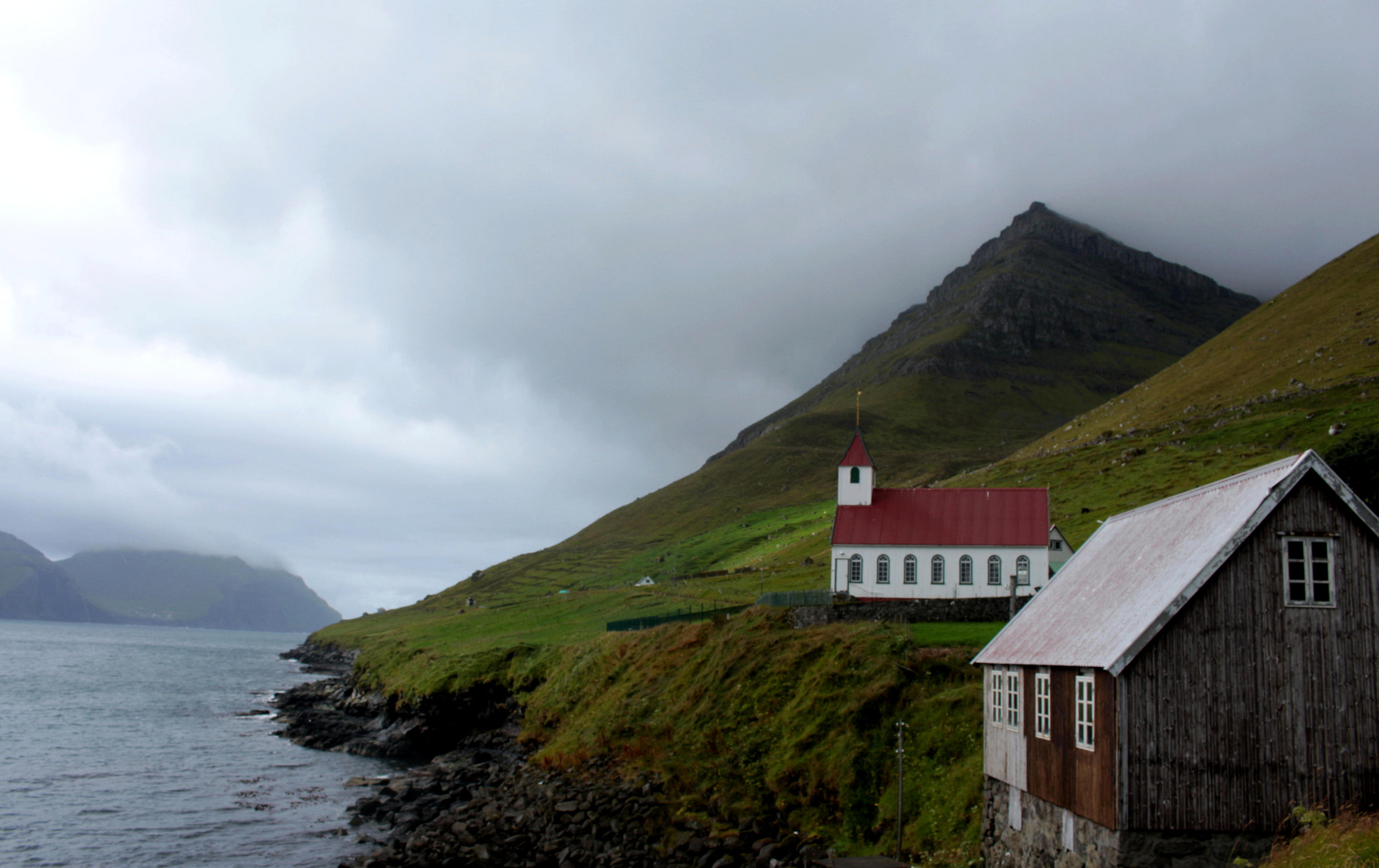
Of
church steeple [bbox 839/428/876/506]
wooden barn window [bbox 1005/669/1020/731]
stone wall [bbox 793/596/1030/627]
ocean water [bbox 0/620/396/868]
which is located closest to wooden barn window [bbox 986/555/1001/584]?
church steeple [bbox 839/428/876/506]

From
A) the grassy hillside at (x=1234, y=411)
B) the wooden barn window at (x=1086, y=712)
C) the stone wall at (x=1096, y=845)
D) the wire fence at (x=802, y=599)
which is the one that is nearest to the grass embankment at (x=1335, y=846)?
the stone wall at (x=1096, y=845)

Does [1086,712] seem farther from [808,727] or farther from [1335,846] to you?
[808,727]

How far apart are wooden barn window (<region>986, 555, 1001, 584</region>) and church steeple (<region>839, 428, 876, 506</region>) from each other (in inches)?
360

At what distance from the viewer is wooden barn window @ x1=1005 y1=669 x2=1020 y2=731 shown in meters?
24.4

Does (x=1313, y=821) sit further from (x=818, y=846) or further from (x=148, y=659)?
(x=148, y=659)

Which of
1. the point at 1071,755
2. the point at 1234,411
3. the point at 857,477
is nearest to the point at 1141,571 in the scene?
the point at 1071,755

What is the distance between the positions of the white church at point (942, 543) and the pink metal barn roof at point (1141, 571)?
115 ft

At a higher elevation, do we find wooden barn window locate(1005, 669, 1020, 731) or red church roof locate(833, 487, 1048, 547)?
red church roof locate(833, 487, 1048, 547)

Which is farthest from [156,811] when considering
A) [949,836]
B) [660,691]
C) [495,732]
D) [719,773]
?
[949,836]

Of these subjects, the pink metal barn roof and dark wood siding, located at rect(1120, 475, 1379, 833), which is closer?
dark wood siding, located at rect(1120, 475, 1379, 833)

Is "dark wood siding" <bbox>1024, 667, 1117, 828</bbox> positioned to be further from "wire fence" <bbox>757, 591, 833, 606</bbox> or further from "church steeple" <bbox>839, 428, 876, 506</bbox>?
"church steeple" <bbox>839, 428, 876, 506</bbox>

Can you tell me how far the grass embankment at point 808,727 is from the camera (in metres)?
28.7

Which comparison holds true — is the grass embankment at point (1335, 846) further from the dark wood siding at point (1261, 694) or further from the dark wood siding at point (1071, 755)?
the dark wood siding at point (1071, 755)

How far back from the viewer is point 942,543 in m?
62.7
